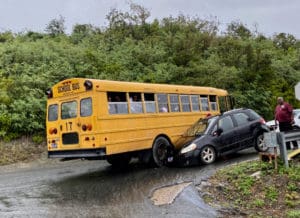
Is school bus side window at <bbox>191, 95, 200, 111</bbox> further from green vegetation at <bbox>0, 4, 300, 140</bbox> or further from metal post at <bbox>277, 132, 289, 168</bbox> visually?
green vegetation at <bbox>0, 4, 300, 140</bbox>

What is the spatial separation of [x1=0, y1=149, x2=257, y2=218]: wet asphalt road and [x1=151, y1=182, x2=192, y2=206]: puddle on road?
118 mm

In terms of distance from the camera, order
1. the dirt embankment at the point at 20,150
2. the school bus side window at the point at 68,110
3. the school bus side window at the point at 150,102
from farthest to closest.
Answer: the dirt embankment at the point at 20,150, the school bus side window at the point at 150,102, the school bus side window at the point at 68,110

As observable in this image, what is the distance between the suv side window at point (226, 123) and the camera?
13.9m

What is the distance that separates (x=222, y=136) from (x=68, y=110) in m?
4.74

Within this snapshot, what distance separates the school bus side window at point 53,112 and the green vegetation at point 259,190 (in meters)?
5.12

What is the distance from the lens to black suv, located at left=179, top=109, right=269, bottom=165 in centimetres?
1299

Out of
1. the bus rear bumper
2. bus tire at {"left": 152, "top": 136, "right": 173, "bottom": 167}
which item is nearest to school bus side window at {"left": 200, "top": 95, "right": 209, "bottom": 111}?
bus tire at {"left": 152, "top": 136, "right": 173, "bottom": 167}

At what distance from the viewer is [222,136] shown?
13.7 meters

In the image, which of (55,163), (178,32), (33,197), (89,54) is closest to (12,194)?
(33,197)

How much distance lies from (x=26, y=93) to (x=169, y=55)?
1194cm

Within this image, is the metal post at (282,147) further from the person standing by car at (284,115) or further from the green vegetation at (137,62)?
the green vegetation at (137,62)

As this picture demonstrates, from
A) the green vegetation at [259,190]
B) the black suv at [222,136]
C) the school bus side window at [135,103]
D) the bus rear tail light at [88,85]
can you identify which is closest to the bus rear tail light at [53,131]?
the bus rear tail light at [88,85]

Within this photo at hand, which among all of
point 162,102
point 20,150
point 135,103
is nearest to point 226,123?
point 162,102

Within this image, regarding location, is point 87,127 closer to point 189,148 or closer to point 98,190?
point 98,190
